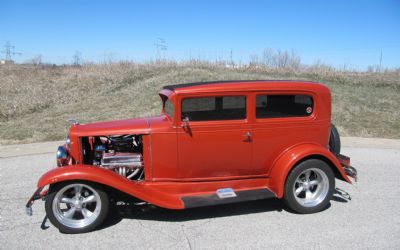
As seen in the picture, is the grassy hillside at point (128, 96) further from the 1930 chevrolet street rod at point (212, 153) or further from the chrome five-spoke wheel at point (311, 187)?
the chrome five-spoke wheel at point (311, 187)

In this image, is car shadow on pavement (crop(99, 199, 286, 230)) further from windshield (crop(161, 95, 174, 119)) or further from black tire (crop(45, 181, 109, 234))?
windshield (crop(161, 95, 174, 119))

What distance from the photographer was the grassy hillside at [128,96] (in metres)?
11.5

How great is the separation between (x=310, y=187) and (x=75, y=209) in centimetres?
318

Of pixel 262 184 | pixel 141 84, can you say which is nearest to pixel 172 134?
pixel 262 184

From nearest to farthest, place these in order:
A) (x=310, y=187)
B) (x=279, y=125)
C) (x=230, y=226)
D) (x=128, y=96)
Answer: (x=230, y=226)
(x=279, y=125)
(x=310, y=187)
(x=128, y=96)

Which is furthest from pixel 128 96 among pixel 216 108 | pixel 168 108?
pixel 216 108

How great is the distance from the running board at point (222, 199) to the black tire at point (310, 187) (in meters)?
0.28

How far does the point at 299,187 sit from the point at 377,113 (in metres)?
10.2

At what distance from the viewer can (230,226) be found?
4.29 metres

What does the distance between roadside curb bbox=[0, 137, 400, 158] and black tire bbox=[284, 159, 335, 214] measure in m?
4.83

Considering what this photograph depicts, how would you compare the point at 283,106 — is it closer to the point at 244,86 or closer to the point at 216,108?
the point at 244,86

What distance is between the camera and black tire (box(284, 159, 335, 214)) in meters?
4.59

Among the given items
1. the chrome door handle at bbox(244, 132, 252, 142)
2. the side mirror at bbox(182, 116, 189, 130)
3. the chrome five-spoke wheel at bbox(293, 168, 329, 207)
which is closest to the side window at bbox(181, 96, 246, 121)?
the side mirror at bbox(182, 116, 189, 130)

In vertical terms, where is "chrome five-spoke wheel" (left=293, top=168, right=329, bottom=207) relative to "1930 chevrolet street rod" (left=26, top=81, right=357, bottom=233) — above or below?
below
